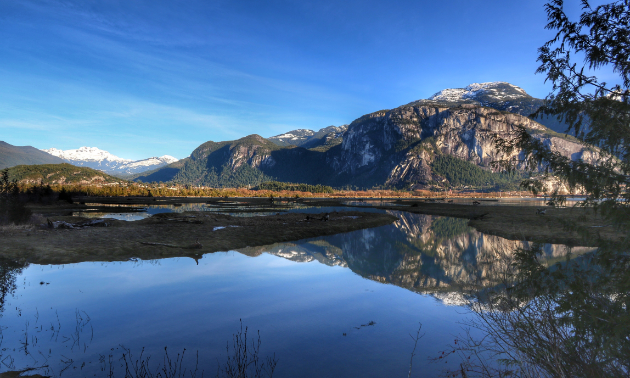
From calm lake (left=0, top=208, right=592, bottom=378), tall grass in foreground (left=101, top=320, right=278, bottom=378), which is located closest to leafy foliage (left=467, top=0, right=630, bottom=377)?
calm lake (left=0, top=208, right=592, bottom=378)

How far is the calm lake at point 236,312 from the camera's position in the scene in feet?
29.6

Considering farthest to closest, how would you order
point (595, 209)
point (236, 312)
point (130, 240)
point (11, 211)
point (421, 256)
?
1. point (11, 211)
2. point (130, 240)
3. point (421, 256)
4. point (236, 312)
5. point (595, 209)

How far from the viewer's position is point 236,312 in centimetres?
1281

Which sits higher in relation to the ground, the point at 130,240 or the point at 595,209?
the point at 595,209

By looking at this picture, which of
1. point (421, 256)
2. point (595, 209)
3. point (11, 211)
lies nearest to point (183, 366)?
point (595, 209)

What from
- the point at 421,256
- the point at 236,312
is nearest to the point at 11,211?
the point at 236,312

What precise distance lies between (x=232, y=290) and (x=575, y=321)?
13.9 meters

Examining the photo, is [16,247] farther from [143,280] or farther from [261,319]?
[261,319]

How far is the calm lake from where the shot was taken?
9008mm

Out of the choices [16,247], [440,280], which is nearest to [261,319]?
[440,280]

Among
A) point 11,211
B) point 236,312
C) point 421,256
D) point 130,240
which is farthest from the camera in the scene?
point 11,211

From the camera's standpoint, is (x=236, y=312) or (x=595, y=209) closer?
(x=595, y=209)

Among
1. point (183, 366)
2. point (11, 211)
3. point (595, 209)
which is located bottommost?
point (183, 366)

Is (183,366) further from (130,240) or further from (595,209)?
(130,240)
